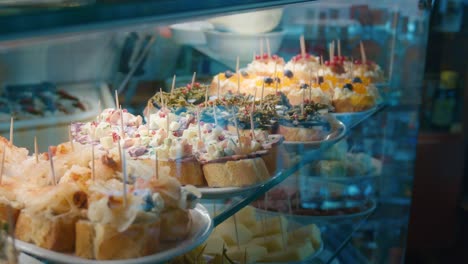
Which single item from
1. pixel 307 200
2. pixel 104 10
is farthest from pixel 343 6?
pixel 104 10

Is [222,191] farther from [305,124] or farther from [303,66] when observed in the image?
[303,66]

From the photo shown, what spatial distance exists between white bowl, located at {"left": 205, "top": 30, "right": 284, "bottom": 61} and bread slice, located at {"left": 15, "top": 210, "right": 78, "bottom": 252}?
126 cm

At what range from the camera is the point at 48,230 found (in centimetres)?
114

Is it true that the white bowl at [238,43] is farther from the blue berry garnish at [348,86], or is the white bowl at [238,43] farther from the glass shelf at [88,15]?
the glass shelf at [88,15]

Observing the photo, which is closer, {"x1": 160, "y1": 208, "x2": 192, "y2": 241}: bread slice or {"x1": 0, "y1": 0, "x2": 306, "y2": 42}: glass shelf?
{"x1": 0, "y1": 0, "x2": 306, "y2": 42}: glass shelf

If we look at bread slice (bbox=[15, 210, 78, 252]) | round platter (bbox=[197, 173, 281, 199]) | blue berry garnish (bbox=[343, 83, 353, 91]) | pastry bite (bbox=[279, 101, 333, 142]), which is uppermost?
blue berry garnish (bbox=[343, 83, 353, 91])

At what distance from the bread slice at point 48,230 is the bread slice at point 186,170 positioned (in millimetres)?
346

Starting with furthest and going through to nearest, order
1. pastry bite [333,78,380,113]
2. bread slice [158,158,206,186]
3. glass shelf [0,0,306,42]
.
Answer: pastry bite [333,78,380,113] → bread slice [158,158,206,186] → glass shelf [0,0,306,42]

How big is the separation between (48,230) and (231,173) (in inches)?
20.8

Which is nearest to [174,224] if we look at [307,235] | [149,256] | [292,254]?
[149,256]

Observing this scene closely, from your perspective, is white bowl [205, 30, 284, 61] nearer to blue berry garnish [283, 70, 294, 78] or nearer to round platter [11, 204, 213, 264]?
blue berry garnish [283, 70, 294, 78]

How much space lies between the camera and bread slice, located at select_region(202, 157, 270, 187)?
1.52 meters

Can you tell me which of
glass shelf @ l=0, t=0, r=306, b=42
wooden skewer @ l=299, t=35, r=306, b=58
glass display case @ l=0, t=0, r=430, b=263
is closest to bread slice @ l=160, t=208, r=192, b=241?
glass display case @ l=0, t=0, r=430, b=263

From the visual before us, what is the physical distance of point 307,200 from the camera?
7.01 ft
